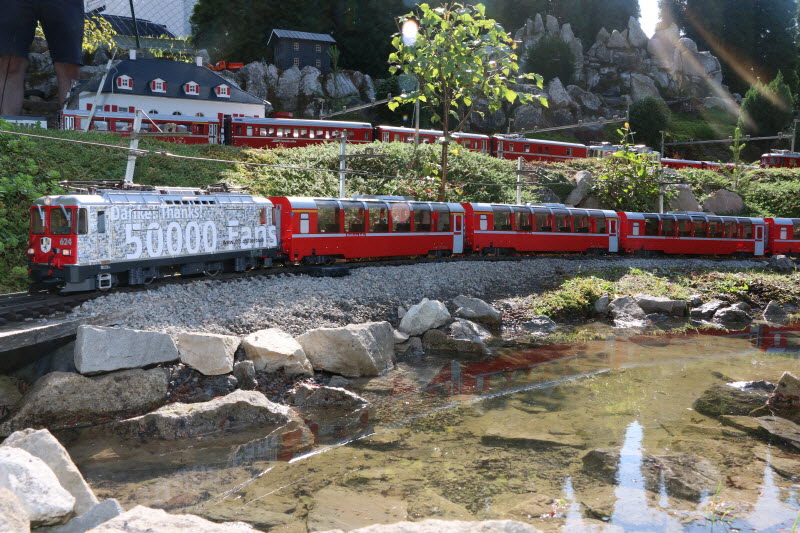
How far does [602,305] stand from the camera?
21.6 meters

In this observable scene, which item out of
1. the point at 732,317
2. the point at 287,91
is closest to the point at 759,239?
the point at 732,317

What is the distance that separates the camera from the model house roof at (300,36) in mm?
59441

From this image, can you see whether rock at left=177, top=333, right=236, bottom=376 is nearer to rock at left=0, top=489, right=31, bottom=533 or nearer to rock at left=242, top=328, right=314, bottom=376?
rock at left=242, top=328, right=314, bottom=376

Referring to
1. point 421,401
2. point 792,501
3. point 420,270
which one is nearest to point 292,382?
point 421,401

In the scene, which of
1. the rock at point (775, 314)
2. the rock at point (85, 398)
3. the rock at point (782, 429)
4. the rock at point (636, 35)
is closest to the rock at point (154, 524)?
the rock at point (85, 398)

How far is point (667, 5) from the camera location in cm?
8569

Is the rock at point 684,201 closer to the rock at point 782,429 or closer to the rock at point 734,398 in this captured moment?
the rock at point 734,398

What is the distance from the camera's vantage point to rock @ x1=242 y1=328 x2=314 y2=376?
1295 centimetres

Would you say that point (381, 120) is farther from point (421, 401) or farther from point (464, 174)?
point (421, 401)

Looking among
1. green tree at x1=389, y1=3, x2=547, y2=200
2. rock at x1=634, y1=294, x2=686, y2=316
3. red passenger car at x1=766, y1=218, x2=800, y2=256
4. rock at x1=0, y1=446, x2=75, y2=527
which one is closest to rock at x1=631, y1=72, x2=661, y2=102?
red passenger car at x1=766, y1=218, x2=800, y2=256

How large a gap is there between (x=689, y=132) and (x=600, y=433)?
226 feet

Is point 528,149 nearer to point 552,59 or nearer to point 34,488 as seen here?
point 552,59

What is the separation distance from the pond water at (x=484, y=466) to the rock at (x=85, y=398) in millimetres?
924

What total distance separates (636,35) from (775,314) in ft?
210
